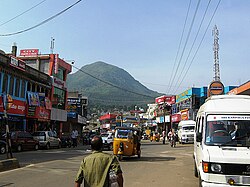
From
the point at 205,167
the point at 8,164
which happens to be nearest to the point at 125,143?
the point at 8,164

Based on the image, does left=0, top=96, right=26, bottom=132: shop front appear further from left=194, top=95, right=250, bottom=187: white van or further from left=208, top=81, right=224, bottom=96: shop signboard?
left=194, top=95, right=250, bottom=187: white van

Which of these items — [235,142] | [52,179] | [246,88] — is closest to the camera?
[235,142]

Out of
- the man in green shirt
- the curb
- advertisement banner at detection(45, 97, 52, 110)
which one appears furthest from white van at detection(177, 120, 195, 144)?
the man in green shirt

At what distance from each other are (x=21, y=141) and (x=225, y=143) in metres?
19.8

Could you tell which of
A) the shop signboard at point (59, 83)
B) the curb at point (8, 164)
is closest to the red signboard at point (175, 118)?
the shop signboard at point (59, 83)

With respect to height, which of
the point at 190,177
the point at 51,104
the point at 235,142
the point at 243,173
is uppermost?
the point at 51,104

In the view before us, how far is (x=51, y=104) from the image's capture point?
128ft

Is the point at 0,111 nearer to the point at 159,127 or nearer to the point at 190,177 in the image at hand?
the point at 190,177

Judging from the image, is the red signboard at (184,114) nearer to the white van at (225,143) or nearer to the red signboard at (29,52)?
the red signboard at (29,52)

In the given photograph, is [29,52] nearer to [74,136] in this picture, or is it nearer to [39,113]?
[39,113]

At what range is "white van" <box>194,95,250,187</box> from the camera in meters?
6.95

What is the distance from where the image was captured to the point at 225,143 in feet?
26.0

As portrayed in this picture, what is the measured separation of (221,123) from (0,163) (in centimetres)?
899

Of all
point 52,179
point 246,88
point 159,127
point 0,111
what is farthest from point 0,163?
point 159,127
